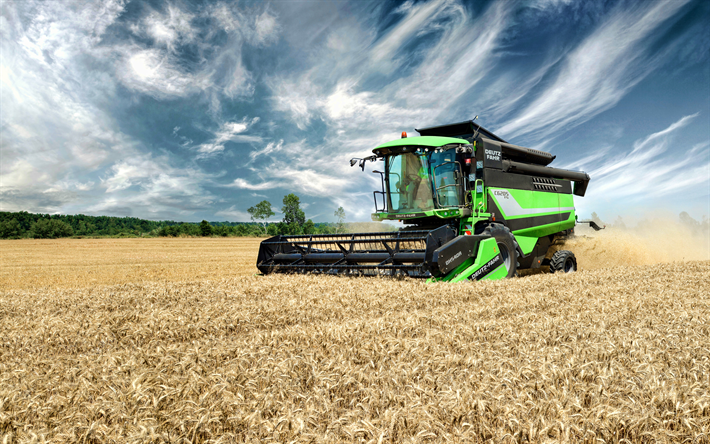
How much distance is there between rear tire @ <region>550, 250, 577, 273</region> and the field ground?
361cm

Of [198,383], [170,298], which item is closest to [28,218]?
[170,298]

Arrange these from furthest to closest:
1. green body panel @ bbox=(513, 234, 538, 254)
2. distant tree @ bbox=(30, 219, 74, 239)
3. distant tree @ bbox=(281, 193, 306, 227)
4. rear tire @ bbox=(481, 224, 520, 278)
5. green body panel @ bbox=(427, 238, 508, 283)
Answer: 1. distant tree @ bbox=(281, 193, 306, 227)
2. distant tree @ bbox=(30, 219, 74, 239)
3. green body panel @ bbox=(513, 234, 538, 254)
4. rear tire @ bbox=(481, 224, 520, 278)
5. green body panel @ bbox=(427, 238, 508, 283)

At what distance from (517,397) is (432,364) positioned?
61cm

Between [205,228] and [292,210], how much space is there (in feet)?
80.1

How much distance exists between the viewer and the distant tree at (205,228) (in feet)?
150

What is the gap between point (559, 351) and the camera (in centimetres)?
276

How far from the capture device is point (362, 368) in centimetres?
245

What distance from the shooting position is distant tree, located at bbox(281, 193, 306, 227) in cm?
6738

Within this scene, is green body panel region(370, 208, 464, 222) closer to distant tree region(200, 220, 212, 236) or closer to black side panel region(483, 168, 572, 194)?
black side panel region(483, 168, 572, 194)

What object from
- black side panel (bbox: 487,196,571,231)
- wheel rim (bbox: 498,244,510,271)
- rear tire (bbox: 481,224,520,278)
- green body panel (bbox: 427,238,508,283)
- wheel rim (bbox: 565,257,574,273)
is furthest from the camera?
wheel rim (bbox: 565,257,574,273)

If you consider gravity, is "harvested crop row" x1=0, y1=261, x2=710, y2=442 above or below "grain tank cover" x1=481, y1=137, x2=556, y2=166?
below

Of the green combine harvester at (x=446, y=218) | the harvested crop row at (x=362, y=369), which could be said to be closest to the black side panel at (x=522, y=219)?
the green combine harvester at (x=446, y=218)

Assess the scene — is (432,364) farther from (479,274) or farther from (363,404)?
(479,274)

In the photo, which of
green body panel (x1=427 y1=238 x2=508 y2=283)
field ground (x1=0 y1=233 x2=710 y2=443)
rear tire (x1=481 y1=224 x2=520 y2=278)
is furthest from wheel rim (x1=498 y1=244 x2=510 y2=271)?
field ground (x1=0 y1=233 x2=710 y2=443)
